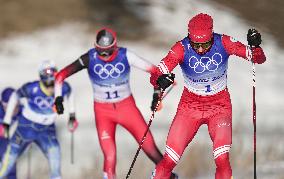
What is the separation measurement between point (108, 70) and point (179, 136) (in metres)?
1.61

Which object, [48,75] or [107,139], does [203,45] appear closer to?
[107,139]

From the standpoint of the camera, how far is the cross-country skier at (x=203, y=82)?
8945 mm

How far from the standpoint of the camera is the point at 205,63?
9.16 metres

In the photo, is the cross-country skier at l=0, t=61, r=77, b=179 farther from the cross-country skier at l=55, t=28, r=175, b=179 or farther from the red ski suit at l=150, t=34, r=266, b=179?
the red ski suit at l=150, t=34, r=266, b=179

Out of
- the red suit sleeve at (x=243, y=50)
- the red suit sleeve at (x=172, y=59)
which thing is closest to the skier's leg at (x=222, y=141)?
the red suit sleeve at (x=243, y=50)

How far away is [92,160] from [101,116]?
4.60m

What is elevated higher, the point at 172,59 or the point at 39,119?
the point at 172,59

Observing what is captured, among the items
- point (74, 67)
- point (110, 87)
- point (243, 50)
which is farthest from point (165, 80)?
point (74, 67)

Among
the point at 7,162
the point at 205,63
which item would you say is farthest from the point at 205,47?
the point at 7,162

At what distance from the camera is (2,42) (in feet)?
70.8

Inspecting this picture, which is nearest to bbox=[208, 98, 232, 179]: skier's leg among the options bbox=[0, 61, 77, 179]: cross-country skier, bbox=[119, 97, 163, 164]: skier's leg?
bbox=[119, 97, 163, 164]: skier's leg

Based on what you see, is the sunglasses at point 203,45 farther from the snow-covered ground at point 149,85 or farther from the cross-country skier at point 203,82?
the snow-covered ground at point 149,85

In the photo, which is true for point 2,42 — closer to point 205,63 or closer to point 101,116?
point 101,116

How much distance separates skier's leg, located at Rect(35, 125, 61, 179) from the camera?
38.0 ft
